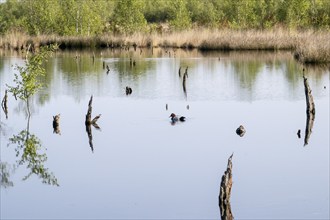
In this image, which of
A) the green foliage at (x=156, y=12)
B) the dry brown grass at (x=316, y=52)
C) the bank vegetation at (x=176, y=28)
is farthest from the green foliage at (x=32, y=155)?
the green foliage at (x=156, y=12)

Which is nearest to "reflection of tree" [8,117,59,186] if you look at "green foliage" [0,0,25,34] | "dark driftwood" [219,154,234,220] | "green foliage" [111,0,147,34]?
"dark driftwood" [219,154,234,220]

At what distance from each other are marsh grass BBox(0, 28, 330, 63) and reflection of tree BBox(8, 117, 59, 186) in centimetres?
2093

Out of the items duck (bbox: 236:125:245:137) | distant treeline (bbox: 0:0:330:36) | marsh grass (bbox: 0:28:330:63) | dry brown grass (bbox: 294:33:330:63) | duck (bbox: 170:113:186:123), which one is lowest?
duck (bbox: 236:125:245:137)

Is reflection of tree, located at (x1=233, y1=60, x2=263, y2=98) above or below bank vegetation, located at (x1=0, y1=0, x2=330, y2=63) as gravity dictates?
below

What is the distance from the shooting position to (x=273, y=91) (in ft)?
86.2

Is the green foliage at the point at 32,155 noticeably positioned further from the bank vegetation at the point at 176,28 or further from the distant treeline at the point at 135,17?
the distant treeline at the point at 135,17

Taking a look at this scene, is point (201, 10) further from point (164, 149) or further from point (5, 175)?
point (5, 175)

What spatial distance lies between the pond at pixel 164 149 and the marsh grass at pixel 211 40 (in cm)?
978

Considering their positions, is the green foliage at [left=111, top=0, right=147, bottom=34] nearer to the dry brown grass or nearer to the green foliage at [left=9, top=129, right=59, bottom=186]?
the dry brown grass

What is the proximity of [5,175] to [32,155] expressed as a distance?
1.91m

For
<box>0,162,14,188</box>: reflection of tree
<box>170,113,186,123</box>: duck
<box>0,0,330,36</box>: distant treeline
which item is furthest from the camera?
<box>0,0,330,36</box>: distant treeline

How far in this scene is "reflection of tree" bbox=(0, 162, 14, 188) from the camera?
13.5m

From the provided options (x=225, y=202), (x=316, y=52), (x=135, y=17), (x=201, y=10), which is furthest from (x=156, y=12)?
(x=225, y=202)

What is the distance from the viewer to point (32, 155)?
631 inches
